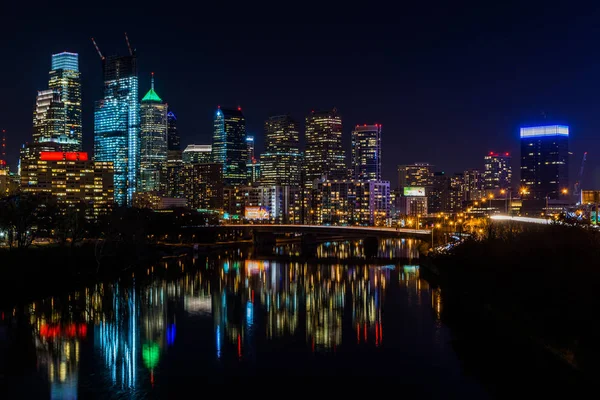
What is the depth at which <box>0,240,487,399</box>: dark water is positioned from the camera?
2572 centimetres

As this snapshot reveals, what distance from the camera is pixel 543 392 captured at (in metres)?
23.9

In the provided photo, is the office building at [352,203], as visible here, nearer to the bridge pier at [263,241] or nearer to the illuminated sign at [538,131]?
the illuminated sign at [538,131]

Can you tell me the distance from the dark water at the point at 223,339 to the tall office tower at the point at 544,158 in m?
121

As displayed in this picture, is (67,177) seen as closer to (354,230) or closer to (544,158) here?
(354,230)

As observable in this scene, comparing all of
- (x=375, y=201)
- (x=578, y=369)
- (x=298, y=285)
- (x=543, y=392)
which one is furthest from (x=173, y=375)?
(x=375, y=201)

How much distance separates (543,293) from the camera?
2878cm

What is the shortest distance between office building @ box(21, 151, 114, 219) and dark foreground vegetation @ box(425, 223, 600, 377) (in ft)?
406

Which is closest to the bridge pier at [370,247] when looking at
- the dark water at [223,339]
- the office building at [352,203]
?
the dark water at [223,339]

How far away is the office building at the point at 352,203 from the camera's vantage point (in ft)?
543

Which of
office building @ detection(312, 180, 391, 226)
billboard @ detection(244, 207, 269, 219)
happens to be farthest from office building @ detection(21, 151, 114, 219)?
office building @ detection(312, 180, 391, 226)

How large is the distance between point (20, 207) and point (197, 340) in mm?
32890

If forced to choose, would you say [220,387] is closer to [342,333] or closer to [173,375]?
[173,375]

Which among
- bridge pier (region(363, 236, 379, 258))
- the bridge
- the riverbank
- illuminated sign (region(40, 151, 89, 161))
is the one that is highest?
illuminated sign (region(40, 151, 89, 161))

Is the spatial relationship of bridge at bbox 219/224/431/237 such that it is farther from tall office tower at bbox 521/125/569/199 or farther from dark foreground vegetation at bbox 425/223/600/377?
tall office tower at bbox 521/125/569/199
